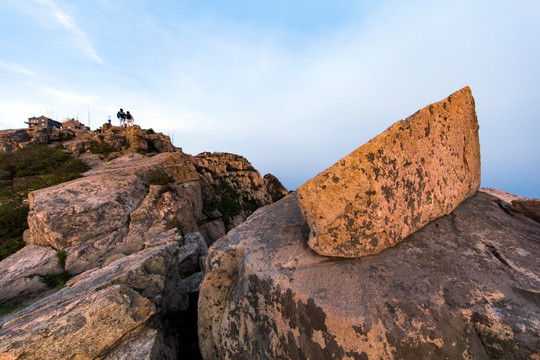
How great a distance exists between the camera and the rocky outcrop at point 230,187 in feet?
80.4

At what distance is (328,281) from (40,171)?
22.2 m

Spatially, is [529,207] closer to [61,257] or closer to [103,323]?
[103,323]

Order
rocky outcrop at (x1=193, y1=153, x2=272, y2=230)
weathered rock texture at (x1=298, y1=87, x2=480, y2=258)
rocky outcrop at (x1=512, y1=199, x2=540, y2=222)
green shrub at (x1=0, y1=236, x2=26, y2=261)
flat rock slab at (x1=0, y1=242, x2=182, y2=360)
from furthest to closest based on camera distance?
rocky outcrop at (x1=193, y1=153, x2=272, y2=230)
green shrub at (x1=0, y1=236, x2=26, y2=261)
rocky outcrop at (x1=512, y1=199, x2=540, y2=222)
flat rock slab at (x1=0, y1=242, x2=182, y2=360)
weathered rock texture at (x1=298, y1=87, x2=480, y2=258)

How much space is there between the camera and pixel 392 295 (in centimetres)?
236

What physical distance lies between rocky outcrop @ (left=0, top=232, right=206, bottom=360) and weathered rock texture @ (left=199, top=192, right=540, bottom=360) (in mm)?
1046

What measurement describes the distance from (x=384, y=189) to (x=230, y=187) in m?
29.6

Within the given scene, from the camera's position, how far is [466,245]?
282 cm

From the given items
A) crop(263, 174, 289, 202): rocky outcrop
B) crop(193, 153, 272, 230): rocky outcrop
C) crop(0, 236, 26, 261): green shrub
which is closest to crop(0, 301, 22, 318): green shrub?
crop(0, 236, 26, 261): green shrub

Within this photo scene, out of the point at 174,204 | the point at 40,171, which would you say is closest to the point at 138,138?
the point at 40,171

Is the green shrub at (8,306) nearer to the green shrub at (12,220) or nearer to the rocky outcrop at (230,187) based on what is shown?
the green shrub at (12,220)

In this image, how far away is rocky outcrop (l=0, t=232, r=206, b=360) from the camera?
9.84 feet

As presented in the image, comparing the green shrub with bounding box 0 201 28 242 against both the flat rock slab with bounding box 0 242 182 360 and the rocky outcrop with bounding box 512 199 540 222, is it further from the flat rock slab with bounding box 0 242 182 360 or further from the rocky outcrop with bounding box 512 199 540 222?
the rocky outcrop with bounding box 512 199 540 222

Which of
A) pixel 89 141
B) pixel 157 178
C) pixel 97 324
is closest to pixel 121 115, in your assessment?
pixel 89 141

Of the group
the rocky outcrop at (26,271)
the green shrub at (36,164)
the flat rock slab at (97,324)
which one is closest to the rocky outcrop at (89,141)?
the green shrub at (36,164)
